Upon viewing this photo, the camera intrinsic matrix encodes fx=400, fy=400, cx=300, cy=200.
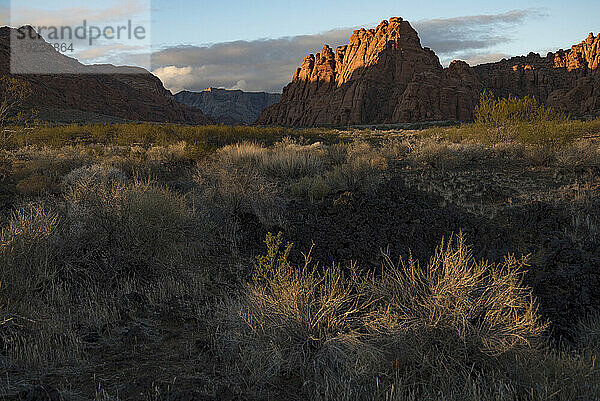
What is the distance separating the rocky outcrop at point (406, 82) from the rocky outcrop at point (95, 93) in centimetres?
2870

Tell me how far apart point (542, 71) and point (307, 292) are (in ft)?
375

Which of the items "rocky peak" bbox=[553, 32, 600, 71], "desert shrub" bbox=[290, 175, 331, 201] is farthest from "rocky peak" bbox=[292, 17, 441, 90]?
"desert shrub" bbox=[290, 175, 331, 201]

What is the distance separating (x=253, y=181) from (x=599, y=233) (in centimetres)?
575

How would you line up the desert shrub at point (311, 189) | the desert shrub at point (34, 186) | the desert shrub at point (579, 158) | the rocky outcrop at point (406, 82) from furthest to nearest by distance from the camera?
the rocky outcrop at point (406, 82) < the desert shrub at point (579, 158) < the desert shrub at point (34, 186) < the desert shrub at point (311, 189)

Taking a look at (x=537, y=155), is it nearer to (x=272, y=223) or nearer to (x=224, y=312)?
(x=272, y=223)

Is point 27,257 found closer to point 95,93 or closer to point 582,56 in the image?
point 95,93

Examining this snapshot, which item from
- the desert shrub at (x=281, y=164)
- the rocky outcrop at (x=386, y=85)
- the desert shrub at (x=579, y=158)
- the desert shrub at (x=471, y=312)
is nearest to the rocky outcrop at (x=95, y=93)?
the rocky outcrop at (x=386, y=85)

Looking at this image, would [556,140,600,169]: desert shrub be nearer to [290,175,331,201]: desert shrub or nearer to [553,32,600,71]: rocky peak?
[290,175,331,201]: desert shrub

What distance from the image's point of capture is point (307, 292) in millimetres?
3369

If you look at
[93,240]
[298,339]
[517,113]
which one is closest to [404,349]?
[298,339]

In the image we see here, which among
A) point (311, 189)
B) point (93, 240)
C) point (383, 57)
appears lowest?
point (93, 240)

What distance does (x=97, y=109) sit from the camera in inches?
3091

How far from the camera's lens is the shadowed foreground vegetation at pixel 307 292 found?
2764 mm

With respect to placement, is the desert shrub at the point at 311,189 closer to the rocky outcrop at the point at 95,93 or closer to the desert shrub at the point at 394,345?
the desert shrub at the point at 394,345
